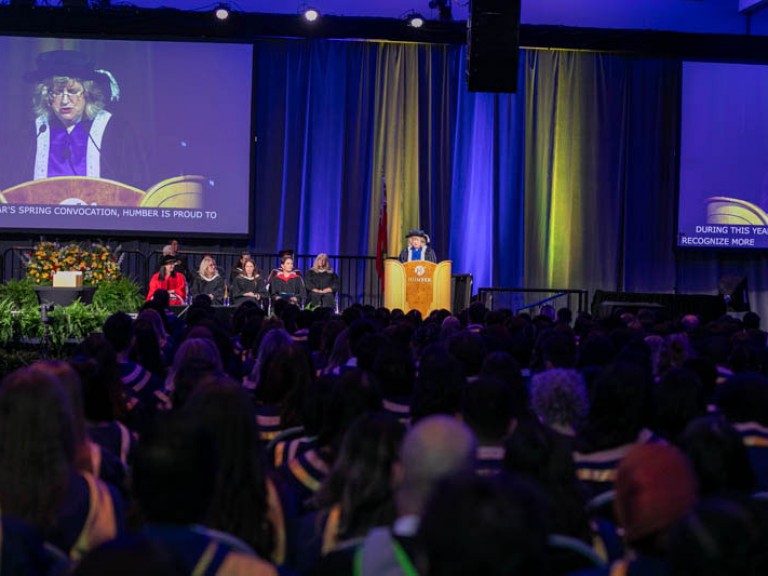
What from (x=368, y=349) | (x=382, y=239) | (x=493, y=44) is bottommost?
(x=368, y=349)

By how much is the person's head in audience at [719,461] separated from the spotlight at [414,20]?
12.3 m

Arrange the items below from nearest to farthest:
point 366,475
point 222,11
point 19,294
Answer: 1. point 366,475
2. point 19,294
3. point 222,11

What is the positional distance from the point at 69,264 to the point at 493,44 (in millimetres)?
5482

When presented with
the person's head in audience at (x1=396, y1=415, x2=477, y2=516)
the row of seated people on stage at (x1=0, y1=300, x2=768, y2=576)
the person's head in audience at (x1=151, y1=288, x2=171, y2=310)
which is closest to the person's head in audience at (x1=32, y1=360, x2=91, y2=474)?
the row of seated people on stage at (x1=0, y1=300, x2=768, y2=576)

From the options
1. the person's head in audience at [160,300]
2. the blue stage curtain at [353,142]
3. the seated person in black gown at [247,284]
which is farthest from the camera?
the blue stage curtain at [353,142]

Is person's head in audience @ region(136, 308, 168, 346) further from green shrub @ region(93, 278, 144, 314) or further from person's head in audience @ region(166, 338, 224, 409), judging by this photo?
green shrub @ region(93, 278, 144, 314)

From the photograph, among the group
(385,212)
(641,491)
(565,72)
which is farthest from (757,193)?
(641,491)

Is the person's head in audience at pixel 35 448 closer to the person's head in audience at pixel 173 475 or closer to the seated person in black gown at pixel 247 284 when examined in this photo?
the person's head in audience at pixel 173 475

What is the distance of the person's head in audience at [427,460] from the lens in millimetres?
1747

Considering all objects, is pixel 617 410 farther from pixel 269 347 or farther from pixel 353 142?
pixel 353 142

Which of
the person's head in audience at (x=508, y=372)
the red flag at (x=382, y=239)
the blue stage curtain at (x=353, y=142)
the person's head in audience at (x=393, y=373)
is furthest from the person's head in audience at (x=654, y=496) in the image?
the blue stage curtain at (x=353, y=142)

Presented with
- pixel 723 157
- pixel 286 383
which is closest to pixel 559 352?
pixel 286 383

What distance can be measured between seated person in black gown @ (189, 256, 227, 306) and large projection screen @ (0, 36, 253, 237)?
1.56 m

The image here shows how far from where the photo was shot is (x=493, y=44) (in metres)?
10.7
